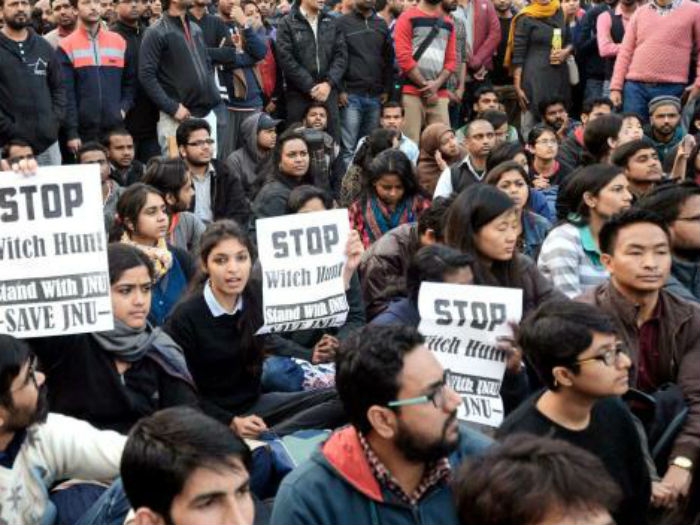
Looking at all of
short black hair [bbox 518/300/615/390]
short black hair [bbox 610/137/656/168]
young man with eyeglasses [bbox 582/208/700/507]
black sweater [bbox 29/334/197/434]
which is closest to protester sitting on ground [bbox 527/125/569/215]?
short black hair [bbox 610/137/656/168]

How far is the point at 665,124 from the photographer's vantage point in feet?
34.9

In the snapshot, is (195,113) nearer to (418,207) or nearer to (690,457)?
(418,207)

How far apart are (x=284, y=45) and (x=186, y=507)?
987 centimetres

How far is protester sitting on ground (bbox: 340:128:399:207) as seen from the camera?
9.12 m

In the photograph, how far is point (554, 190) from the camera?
950cm

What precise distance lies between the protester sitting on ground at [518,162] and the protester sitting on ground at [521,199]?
0.65 meters

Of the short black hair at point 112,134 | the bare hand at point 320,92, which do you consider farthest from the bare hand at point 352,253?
the bare hand at point 320,92

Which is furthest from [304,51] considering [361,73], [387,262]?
[387,262]

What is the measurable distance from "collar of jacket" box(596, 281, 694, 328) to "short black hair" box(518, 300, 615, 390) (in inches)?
29.4

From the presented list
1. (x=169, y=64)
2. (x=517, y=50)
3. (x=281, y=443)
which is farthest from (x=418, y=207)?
(x=517, y=50)

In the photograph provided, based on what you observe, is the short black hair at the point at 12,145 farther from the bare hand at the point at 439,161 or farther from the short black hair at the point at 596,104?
the short black hair at the point at 596,104

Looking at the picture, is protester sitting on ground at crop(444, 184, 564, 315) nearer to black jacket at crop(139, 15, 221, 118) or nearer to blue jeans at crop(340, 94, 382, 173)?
black jacket at crop(139, 15, 221, 118)

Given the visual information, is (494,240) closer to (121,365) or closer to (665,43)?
(121,365)

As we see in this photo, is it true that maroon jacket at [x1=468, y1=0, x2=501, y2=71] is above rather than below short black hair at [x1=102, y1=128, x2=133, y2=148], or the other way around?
above
